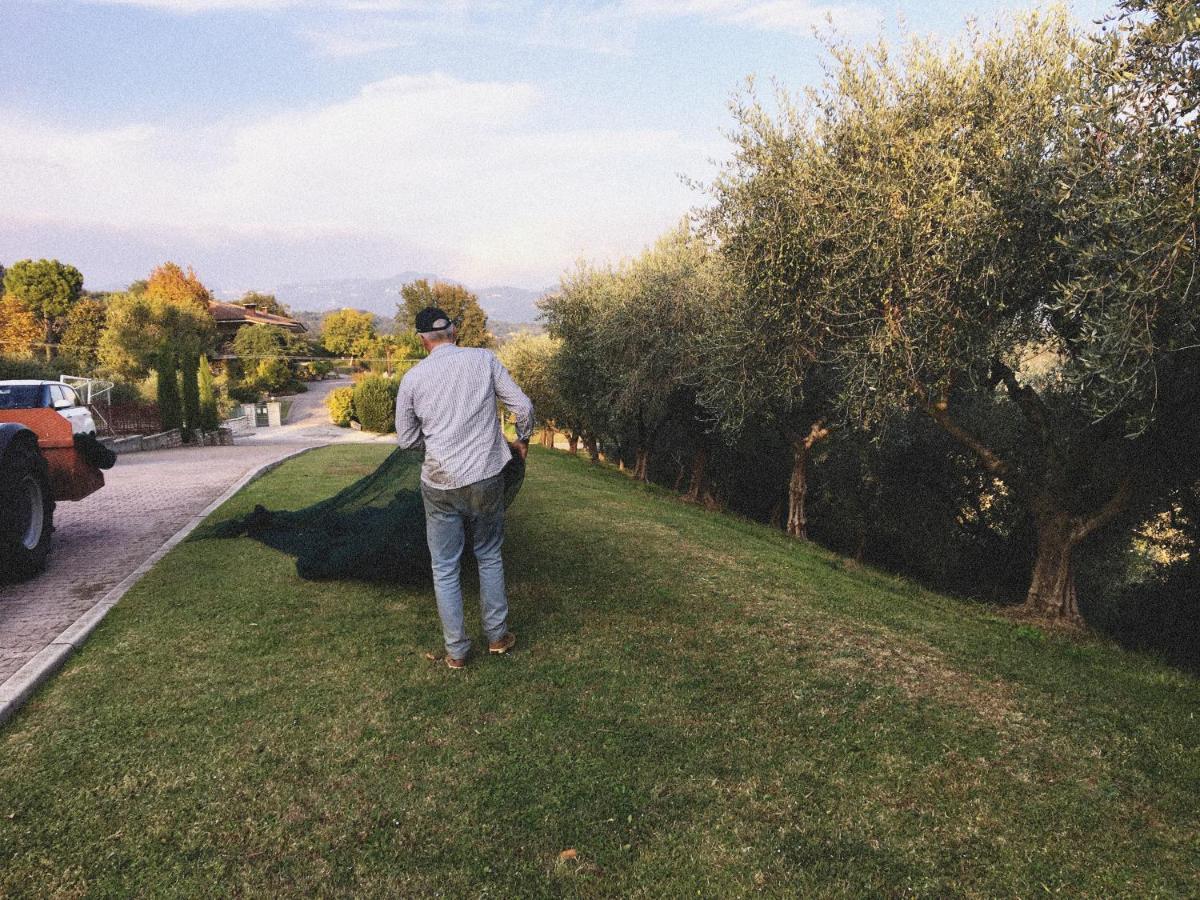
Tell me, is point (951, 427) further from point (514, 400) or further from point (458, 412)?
point (458, 412)

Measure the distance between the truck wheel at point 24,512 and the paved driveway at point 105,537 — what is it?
0.21 m

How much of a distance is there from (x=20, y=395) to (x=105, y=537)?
291 inches

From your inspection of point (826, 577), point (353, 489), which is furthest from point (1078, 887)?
point (353, 489)

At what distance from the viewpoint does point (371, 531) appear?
21.4 ft

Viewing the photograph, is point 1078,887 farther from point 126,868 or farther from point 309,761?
point 126,868

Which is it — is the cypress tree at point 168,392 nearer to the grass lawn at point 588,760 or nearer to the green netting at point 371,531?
the green netting at point 371,531

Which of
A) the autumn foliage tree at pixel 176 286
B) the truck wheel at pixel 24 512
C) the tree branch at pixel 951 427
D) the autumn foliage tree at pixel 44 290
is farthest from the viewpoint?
the autumn foliage tree at pixel 176 286

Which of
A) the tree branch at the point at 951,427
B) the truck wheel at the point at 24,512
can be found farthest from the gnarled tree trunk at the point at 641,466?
the truck wheel at the point at 24,512

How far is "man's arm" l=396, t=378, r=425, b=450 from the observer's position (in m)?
4.70

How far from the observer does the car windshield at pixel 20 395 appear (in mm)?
13414

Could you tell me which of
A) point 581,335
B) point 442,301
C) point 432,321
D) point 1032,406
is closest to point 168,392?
point 581,335

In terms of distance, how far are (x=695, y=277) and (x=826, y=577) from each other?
9.78m

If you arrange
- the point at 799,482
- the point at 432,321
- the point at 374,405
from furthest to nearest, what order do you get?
the point at 374,405
the point at 799,482
the point at 432,321

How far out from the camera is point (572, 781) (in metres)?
3.50
